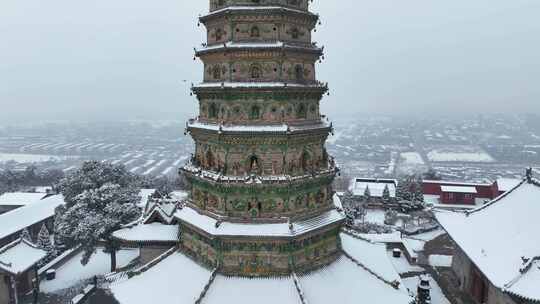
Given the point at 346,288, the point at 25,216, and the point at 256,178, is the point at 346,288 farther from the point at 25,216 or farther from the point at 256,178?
the point at 25,216

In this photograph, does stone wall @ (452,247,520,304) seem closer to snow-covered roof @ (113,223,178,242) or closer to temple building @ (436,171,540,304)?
temple building @ (436,171,540,304)

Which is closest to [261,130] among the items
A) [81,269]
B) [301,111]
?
[301,111]

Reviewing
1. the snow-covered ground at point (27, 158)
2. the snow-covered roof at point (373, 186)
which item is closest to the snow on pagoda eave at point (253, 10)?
the snow-covered roof at point (373, 186)

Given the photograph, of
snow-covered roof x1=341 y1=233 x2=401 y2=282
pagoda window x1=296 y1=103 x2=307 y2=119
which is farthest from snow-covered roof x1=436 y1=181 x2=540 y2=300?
pagoda window x1=296 y1=103 x2=307 y2=119

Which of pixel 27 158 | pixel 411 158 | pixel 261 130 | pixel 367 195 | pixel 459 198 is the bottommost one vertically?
pixel 27 158

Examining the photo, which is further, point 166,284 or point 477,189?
point 477,189

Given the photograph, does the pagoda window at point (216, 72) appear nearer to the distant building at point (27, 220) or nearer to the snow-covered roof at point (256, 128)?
the snow-covered roof at point (256, 128)

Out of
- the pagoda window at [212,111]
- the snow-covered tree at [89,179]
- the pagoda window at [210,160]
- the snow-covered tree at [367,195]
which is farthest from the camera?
the snow-covered tree at [367,195]
